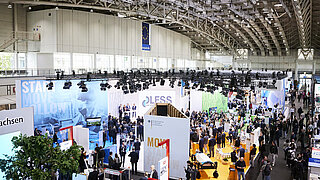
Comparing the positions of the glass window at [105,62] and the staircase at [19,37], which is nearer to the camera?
the staircase at [19,37]

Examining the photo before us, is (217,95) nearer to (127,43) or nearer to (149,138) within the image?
Answer: (127,43)

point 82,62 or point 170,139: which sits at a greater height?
point 82,62

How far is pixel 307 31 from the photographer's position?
95.5ft

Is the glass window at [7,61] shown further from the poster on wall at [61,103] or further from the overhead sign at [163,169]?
the overhead sign at [163,169]

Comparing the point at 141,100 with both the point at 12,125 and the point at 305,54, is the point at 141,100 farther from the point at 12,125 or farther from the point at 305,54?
the point at 305,54

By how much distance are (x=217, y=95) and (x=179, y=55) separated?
12821mm

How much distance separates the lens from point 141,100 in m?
19.6

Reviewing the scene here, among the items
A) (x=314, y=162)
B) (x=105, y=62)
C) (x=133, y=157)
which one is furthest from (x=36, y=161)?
(x=105, y=62)

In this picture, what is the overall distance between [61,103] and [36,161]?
9.60 m

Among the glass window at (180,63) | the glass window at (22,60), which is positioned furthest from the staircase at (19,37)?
the glass window at (180,63)

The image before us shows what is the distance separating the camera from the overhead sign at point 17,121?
20.2 ft

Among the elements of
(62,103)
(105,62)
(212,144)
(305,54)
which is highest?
(305,54)

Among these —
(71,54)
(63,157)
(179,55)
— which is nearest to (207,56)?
(179,55)

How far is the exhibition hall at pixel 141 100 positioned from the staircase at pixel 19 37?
0.24ft
